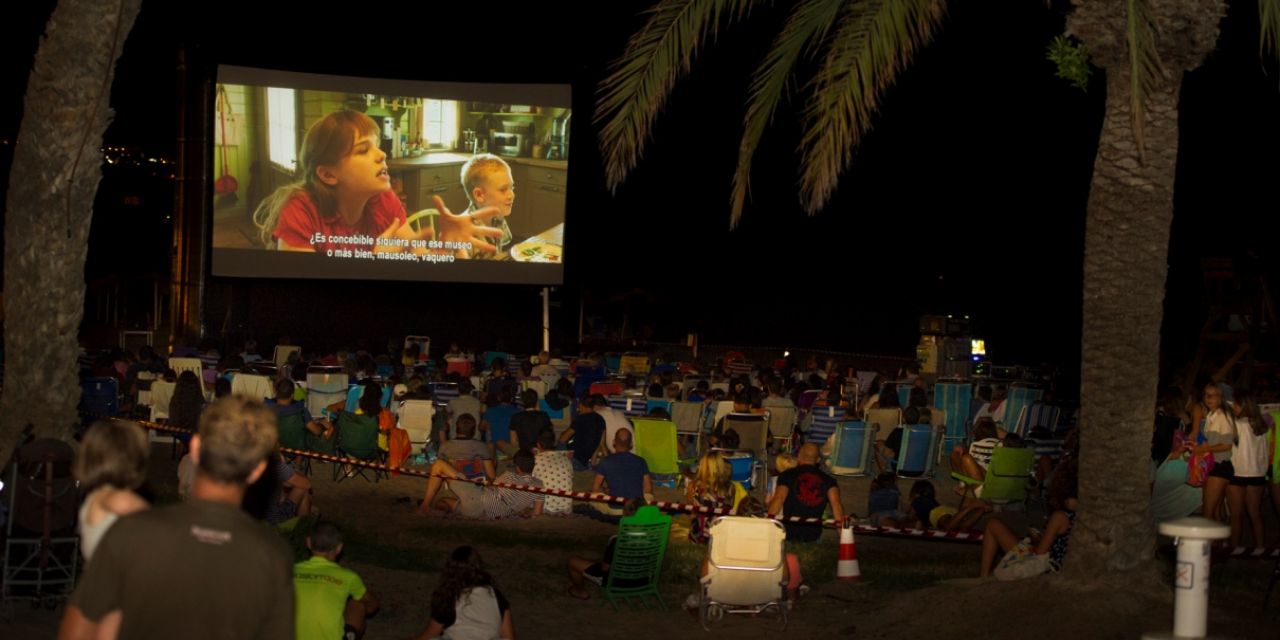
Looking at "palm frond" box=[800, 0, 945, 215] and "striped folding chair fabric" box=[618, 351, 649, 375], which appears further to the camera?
"striped folding chair fabric" box=[618, 351, 649, 375]

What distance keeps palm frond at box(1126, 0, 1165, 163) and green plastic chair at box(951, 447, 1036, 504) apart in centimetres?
480

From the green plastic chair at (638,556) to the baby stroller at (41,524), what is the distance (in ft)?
10.2

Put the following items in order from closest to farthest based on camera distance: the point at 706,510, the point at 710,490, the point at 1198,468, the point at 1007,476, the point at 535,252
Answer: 1. the point at 706,510
2. the point at 1198,468
3. the point at 710,490
4. the point at 1007,476
5. the point at 535,252

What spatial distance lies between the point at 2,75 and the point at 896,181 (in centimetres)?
2068

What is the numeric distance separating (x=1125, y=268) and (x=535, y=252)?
691 inches

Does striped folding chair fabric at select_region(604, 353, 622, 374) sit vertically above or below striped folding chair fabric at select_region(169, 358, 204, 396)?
below

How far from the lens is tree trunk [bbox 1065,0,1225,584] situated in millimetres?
7352

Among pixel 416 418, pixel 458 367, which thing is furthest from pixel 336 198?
pixel 416 418

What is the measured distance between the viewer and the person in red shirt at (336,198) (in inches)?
886

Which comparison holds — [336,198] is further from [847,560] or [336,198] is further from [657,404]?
[847,560]

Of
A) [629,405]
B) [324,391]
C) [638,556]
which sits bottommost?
[638,556]

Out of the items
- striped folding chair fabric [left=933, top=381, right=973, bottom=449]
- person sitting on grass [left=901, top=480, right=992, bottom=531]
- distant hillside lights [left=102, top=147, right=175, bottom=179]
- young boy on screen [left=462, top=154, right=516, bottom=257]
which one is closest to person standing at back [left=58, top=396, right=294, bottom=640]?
person sitting on grass [left=901, top=480, right=992, bottom=531]

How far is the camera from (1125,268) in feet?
24.3

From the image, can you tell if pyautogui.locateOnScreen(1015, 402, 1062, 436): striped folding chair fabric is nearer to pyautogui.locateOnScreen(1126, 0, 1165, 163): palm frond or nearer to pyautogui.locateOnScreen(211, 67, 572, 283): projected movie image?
pyautogui.locateOnScreen(1126, 0, 1165, 163): palm frond
